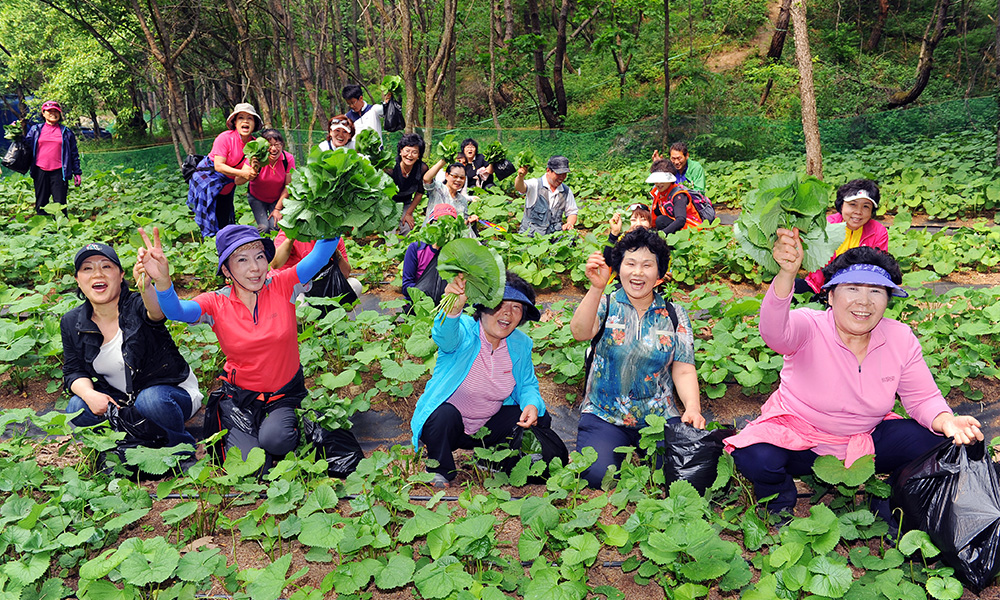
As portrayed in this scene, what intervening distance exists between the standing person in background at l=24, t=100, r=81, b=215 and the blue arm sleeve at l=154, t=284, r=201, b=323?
21.6 ft

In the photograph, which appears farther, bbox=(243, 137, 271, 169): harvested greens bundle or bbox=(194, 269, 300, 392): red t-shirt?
bbox=(243, 137, 271, 169): harvested greens bundle

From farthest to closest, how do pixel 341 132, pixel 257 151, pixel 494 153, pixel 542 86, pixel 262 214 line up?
pixel 542 86
pixel 494 153
pixel 262 214
pixel 341 132
pixel 257 151

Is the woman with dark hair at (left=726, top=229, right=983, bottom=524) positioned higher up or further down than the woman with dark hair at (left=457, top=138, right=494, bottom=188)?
further down

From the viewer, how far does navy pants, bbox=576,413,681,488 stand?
3.11m

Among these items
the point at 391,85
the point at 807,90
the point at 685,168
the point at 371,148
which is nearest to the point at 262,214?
the point at 391,85

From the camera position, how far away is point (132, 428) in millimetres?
3273

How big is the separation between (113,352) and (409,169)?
3014mm

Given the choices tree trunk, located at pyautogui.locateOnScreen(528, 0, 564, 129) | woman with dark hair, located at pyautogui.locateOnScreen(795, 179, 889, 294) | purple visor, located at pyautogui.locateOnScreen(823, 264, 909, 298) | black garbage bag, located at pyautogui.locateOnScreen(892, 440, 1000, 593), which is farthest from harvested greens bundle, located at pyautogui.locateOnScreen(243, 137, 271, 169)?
tree trunk, located at pyautogui.locateOnScreen(528, 0, 564, 129)

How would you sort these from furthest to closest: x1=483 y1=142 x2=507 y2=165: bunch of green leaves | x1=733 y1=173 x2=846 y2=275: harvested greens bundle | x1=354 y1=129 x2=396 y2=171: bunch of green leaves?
x1=483 y1=142 x2=507 y2=165: bunch of green leaves < x1=354 y1=129 x2=396 y2=171: bunch of green leaves < x1=733 y1=173 x2=846 y2=275: harvested greens bundle

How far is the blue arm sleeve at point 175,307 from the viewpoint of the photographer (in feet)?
10.1

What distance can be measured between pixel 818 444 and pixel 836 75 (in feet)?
64.3

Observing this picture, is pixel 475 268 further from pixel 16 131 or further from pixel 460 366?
pixel 16 131

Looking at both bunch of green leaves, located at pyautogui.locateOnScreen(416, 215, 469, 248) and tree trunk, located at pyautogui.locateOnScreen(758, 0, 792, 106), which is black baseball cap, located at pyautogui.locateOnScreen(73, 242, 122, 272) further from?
tree trunk, located at pyautogui.locateOnScreen(758, 0, 792, 106)

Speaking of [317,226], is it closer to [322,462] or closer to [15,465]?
[322,462]
